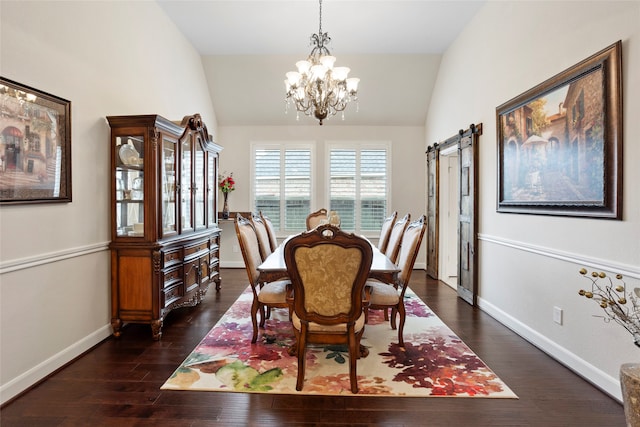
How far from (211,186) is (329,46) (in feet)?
8.47

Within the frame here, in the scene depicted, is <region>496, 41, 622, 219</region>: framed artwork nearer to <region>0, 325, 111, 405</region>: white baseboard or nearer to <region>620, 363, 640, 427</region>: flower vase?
<region>620, 363, 640, 427</region>: flower vase

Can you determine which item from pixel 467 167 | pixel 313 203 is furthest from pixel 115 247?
pixel 467 167

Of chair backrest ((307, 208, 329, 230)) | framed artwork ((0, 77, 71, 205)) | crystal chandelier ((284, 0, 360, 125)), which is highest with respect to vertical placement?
crystal chandelier ((284, 0, 360, 125))

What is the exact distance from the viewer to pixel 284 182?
20.3ft

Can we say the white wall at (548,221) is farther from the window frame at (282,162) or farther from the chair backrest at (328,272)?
the window frame at (282,162)

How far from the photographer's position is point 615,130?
2148 millimetres

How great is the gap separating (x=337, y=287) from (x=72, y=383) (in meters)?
1.92

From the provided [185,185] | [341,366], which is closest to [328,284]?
[341,366]

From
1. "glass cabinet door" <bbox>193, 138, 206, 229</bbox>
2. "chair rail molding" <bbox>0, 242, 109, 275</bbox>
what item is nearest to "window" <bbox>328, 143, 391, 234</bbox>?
"glass cabinet door" <bbox>193, 138, 206, 229</bbox>

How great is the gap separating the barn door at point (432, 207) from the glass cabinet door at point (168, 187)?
12.5 feet

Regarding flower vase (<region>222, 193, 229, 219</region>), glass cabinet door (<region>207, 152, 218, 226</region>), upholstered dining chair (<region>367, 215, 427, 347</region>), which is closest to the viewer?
upholstered dining chair (<region>367, 215, 427, 347</region>)

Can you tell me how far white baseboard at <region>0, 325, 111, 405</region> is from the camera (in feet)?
6.94

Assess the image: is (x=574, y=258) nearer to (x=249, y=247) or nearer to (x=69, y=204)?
(x=249, y=247)

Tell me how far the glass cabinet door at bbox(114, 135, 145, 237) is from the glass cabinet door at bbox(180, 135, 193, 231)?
1.54 feet
